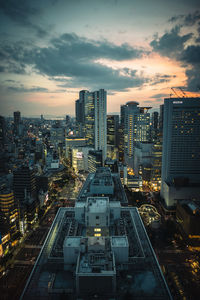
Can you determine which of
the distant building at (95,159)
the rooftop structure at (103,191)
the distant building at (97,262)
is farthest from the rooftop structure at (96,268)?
the distant building at (95,159)

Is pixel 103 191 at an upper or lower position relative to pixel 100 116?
lower

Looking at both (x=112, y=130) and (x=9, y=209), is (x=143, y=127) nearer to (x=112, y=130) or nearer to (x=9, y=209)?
(x=112, y=130)

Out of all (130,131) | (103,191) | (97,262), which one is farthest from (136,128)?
(97,262)

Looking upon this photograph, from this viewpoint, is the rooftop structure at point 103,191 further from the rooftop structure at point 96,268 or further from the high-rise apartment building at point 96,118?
the high-rise apartment building at point 96,118

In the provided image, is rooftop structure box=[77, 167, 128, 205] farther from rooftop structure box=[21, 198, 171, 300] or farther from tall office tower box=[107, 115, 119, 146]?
tall office tower box=[107, 115, 119, 146]

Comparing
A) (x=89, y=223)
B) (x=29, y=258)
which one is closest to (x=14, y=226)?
(x=29, y=258)
